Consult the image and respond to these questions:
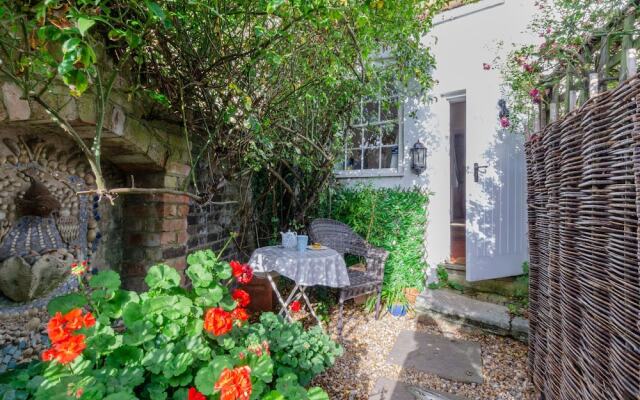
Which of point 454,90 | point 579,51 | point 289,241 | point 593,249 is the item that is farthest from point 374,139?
point 593,249

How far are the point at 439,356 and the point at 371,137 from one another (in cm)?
288

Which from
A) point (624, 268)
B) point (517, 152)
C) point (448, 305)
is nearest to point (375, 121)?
point (517, 152)

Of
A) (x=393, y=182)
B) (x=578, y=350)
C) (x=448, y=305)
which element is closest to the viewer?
(x=578, y=350)

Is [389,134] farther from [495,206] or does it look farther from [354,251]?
[354,251]

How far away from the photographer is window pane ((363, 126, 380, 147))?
14.6ft

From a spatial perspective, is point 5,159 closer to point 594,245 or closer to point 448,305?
point 594,245

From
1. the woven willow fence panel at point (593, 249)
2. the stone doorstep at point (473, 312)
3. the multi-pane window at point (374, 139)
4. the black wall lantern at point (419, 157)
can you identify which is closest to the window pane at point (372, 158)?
the multi-pane window at point (374, 139)

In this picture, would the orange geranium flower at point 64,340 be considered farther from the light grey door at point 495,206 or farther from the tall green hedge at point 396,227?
the light grey door at point 495,206

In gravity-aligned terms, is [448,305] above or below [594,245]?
below

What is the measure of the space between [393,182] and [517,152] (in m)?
1.42

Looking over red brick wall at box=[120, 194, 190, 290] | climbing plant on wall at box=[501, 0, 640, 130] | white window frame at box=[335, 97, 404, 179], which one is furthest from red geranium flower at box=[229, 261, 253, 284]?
white window frame at box=[335, 97, 404, 179]

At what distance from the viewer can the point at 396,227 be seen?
3957 mm

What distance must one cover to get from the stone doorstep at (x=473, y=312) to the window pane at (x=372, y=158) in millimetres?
1791

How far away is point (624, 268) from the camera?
1040mm
